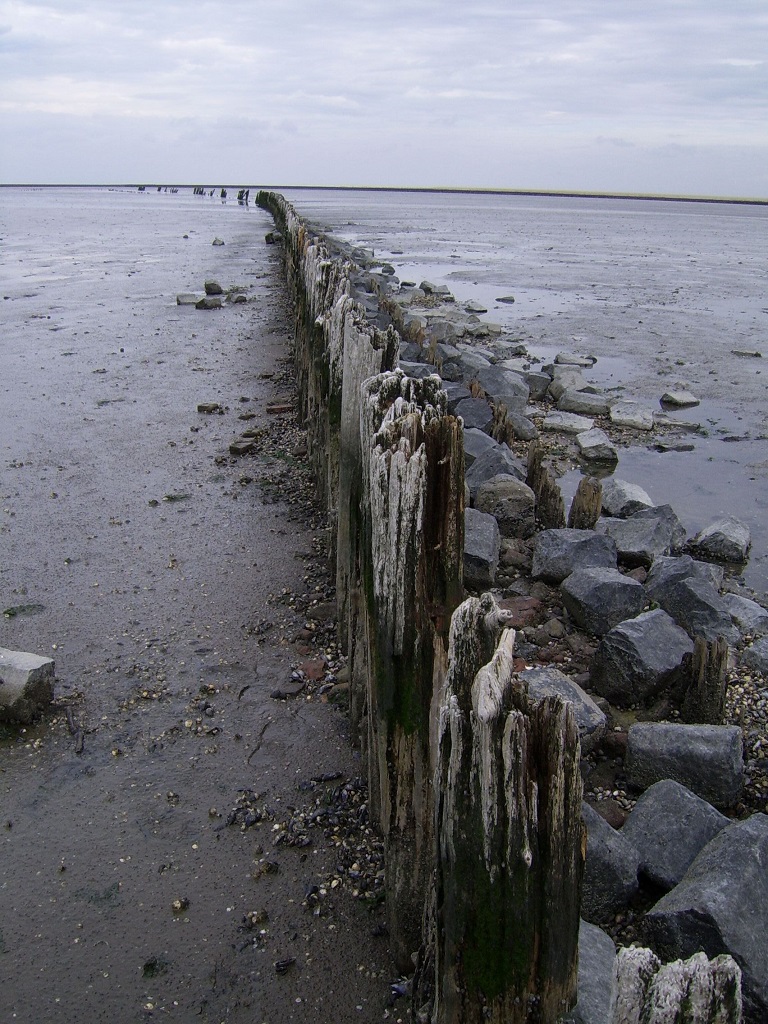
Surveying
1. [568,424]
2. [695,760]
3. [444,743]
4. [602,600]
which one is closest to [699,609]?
[602,600]

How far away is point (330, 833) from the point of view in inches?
138

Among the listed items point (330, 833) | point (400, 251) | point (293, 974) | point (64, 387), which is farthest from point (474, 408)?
point (400, 251)

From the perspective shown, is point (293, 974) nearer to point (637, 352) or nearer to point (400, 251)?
point (637, 352)

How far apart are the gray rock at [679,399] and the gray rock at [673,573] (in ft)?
21.6

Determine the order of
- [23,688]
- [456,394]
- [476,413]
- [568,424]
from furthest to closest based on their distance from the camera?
1. [568,424]
2. [456,394]
3. [476,413]
4. [23,688]

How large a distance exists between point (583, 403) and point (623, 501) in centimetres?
420

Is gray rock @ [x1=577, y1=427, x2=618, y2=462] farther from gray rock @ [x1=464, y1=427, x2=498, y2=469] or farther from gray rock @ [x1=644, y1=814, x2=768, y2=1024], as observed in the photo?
gray rock @ [x1=644, y1=814, x2=768, y2=1024]

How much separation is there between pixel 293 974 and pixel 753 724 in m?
2.97

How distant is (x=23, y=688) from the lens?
4.16m

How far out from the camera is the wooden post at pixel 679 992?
4.27ft

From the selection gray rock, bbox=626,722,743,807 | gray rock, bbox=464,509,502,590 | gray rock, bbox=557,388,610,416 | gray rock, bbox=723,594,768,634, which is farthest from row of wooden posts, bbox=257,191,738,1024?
gray rock, bbox=557,388,610,416

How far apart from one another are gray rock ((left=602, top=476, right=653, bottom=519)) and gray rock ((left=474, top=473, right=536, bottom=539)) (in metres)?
1.08

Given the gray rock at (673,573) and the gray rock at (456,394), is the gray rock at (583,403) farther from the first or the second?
the gray rock at (673,573)

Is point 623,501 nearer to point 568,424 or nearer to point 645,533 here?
point 645,533
